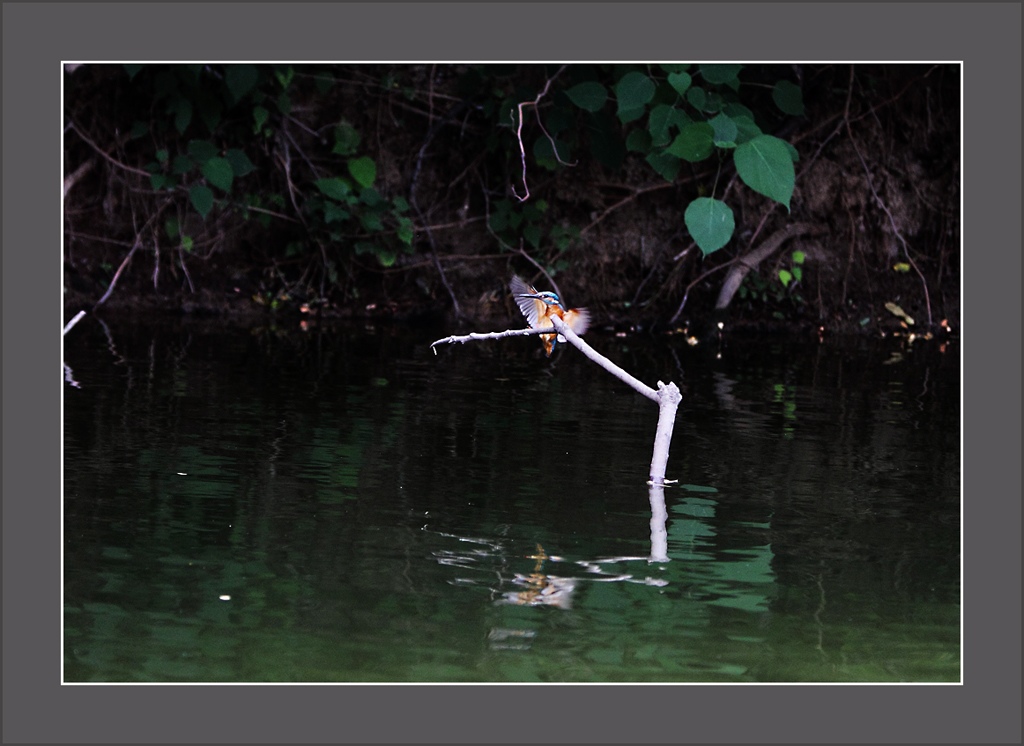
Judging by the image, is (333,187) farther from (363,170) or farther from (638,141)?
(638,141)

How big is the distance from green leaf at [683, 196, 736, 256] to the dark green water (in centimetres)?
77

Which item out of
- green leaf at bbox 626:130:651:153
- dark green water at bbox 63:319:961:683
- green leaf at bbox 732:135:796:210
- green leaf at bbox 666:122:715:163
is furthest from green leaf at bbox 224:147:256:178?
green leaf at bbox 732:135:796:210

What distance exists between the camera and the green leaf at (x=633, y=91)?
7.36 meters

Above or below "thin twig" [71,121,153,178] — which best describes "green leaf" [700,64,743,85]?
above

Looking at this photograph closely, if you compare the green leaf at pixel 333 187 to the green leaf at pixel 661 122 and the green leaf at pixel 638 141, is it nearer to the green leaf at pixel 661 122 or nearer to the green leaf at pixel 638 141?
the green leaf at pixel 638 141

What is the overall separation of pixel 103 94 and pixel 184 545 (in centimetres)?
683

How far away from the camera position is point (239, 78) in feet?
28.3

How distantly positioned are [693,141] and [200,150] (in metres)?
3.74

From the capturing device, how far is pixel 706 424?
557cm

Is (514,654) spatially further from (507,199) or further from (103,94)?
(103,94)

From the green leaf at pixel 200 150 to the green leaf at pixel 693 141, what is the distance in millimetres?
3606

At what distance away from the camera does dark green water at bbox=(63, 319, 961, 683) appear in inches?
116

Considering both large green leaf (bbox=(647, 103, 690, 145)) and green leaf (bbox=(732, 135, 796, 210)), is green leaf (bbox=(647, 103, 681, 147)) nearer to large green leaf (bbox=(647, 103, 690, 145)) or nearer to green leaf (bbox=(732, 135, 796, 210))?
large green leaf (bbox=(647, 103, 690, 145))

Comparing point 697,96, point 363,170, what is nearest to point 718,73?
point 697,96
